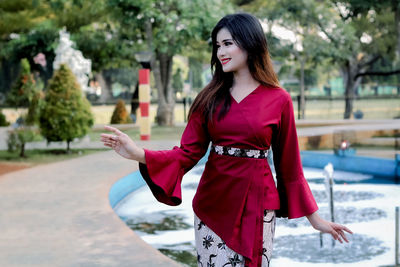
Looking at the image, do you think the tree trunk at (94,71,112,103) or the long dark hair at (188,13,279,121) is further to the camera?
the tree trunk at (94,71,112,103)

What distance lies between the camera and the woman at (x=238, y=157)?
2195 mm

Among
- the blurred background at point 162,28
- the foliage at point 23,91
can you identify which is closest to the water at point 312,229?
the foliage at point 23,91

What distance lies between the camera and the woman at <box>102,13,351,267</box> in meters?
2.20

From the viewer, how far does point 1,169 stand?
32.9 ft

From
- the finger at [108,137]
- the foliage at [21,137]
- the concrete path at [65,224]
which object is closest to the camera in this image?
the finger at [108,137]

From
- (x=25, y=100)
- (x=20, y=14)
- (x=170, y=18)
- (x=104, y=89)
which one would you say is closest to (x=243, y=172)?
(x=25, y=100)

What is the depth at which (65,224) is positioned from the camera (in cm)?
546

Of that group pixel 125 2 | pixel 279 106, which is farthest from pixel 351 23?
pixel 279 106

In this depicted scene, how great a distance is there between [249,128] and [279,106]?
6.2 inches

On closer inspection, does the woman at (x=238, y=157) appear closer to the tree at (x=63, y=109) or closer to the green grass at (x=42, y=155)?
the green grass at (x=42, y=155)

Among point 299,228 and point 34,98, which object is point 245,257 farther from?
point 34,98

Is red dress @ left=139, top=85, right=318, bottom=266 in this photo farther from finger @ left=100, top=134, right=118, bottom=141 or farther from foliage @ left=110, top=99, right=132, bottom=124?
foliage @ left=110, top=99, right=132, bottom=124

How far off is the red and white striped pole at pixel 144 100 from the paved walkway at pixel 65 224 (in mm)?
4542

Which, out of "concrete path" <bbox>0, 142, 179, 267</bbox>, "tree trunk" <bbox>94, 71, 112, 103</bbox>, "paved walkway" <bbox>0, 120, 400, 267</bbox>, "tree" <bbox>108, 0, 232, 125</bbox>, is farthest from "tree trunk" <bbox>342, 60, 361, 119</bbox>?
"tree trunk" <bbox>94, 71, 112, 103</bbox>
